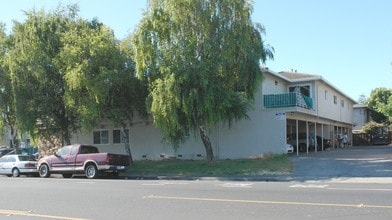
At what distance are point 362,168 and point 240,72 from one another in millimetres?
7611

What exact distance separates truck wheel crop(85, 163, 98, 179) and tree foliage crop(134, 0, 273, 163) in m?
3.94

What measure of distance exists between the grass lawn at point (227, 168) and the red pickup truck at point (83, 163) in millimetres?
2084

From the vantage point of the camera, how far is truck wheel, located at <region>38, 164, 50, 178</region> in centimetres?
2428

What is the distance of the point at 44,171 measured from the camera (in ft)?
80.0

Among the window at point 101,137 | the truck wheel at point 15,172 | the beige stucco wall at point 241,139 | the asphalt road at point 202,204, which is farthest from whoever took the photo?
the window at point 101,137

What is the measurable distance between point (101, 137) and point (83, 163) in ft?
39.5

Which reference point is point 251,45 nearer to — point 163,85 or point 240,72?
point 240,72

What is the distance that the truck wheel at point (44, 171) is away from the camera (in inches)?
956

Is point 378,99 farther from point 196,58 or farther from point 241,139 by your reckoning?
point 196,58

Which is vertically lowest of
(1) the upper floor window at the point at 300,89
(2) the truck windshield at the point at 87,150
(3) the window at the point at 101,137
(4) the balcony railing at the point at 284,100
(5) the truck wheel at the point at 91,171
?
(5) the truck wheel at the point at 91,171

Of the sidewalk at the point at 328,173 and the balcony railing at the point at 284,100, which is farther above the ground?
the balcony railing at the point at 284,100

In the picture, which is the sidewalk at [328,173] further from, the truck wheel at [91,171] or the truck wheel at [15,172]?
the truck wheel at [15,172]

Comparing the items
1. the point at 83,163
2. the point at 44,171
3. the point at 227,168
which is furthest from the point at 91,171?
the point at 227,168

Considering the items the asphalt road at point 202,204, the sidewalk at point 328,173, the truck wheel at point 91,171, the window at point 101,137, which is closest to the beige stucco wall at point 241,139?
the sidewalk at point 328,173
